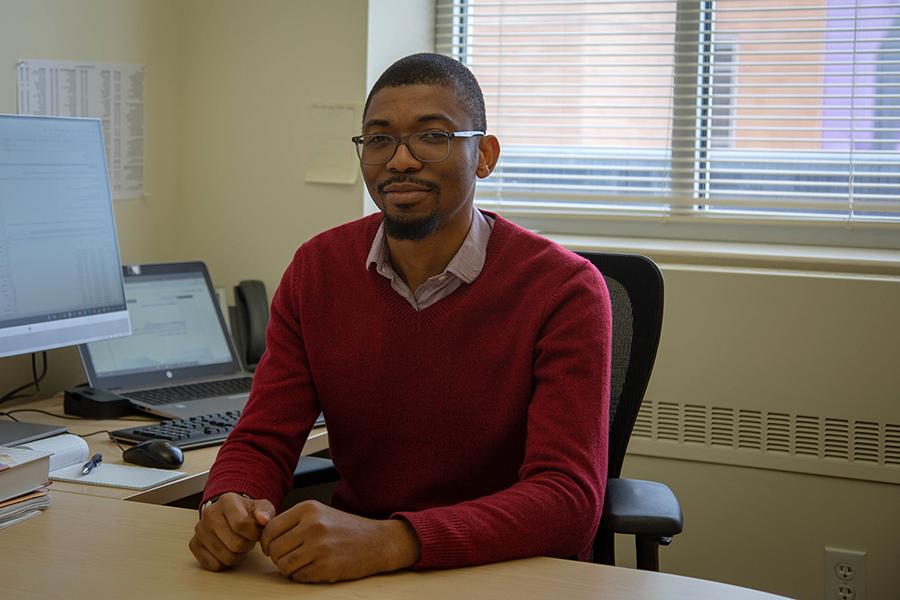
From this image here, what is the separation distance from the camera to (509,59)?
3113 millimetres

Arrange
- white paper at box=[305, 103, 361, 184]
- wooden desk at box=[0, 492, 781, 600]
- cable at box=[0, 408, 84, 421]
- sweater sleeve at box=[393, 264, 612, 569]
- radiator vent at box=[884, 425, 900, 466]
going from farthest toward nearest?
white paper at box=[305, 103, 361, 184] < radiator vent at box=[884, 425, 900, 466] < cable at box=[0, 408, 84, 421] < sweater sleeve at box=[393, 264, 612, 569] < wooden desk at box=[0, 492, 781, 600]

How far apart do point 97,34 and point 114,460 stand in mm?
1177

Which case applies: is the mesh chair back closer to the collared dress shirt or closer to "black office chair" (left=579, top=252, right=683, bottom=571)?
"black office chair" (left=579, top=252, right=683, bottom=571)

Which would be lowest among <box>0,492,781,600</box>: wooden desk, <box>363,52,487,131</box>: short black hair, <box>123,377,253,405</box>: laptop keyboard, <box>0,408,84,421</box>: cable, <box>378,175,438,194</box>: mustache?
<box>0,408,84,421</box>: cable

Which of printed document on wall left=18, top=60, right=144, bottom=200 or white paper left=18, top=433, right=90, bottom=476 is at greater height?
printed document on wall left=18, top=60, right=144, bottom=200

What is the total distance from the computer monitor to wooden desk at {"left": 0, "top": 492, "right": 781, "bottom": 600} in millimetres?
697

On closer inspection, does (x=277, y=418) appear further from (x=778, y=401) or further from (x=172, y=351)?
(x=778, y=401)

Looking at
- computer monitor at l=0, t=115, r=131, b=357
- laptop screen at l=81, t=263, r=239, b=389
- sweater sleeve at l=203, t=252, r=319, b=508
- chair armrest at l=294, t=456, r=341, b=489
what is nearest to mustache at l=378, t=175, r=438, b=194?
sweater sleeve at l=203, t=252, r=319, b=508

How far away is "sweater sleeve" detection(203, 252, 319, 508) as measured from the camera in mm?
1574

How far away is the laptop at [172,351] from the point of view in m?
2.32

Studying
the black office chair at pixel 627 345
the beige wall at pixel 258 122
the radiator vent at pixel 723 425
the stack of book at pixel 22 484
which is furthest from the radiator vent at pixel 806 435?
the stack of book at pixel 22 484

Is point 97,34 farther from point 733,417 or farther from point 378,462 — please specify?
point 733,417

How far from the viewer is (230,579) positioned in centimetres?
127

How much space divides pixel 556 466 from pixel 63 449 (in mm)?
851
